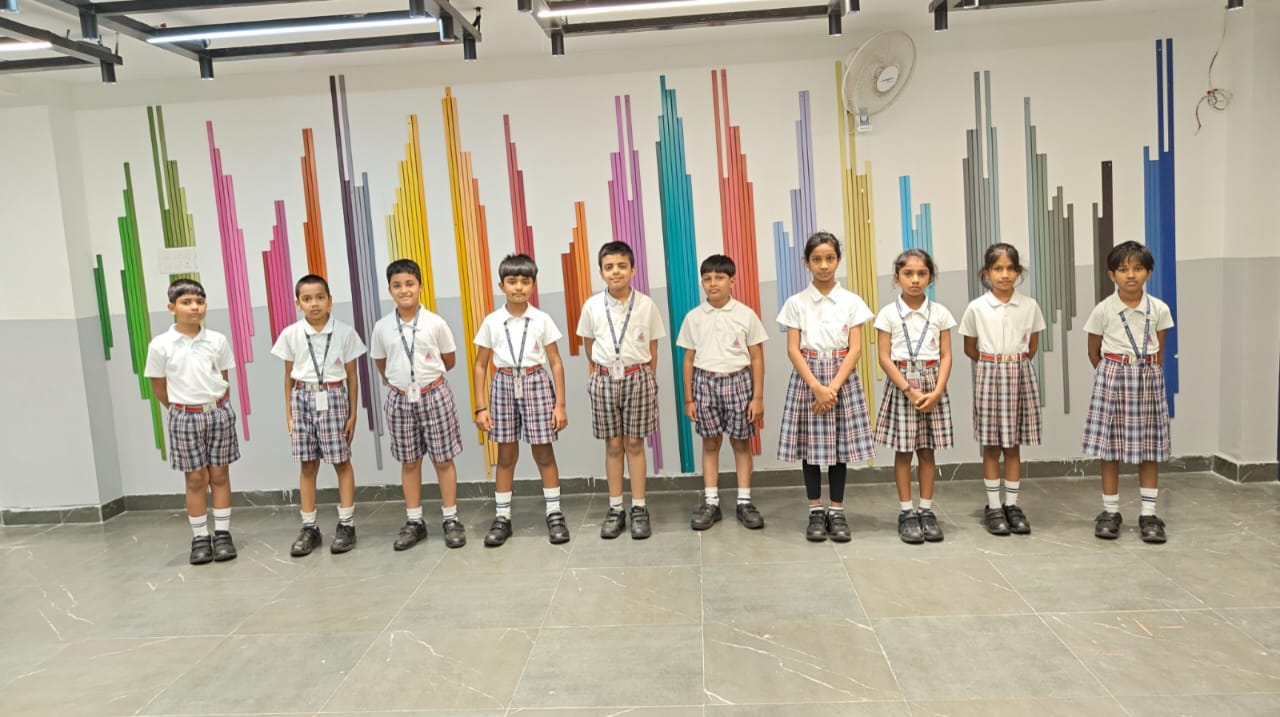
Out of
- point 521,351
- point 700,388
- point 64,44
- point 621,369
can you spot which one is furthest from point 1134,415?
point 64,44

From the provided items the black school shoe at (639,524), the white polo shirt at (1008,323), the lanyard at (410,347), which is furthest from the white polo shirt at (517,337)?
the white polo shirt at (1008,323)

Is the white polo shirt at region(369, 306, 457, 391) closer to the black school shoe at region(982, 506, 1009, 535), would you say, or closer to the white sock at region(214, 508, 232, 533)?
the white sock at region(214, 508, 232, 533)

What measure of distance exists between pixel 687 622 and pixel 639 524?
111cm

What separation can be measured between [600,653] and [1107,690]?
1.62 metres

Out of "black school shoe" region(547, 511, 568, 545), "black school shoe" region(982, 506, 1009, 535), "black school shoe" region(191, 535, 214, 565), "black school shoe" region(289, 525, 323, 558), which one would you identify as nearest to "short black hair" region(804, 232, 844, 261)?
"black school shoe" region(982, 506, 1009, 535)

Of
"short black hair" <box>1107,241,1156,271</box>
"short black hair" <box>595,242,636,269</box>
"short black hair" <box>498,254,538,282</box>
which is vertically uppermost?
"short black hair" <box>595,242,636,269</box>

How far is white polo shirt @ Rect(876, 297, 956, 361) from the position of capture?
4016 mm

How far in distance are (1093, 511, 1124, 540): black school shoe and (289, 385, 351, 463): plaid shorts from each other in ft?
11.9

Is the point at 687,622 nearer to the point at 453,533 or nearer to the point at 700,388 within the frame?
the point at 700,388

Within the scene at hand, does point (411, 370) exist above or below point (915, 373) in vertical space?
above

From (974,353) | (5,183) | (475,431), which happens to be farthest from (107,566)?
(974,353)

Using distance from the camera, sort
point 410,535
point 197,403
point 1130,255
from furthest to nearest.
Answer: point 410,535, point 197,403, point 1130,255

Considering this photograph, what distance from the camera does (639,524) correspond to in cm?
434

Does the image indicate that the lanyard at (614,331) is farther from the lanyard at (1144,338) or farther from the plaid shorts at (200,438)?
the lanyard at (1144,338)
